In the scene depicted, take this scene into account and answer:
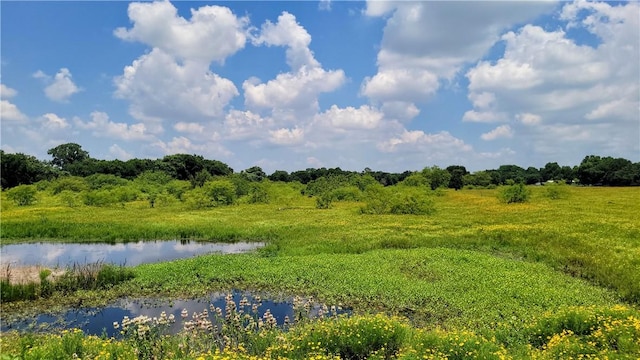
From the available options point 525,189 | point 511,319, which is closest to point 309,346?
point 511,319

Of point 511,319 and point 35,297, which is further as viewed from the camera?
point 35,297

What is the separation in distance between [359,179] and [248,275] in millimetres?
60709

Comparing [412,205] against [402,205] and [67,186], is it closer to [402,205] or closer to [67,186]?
[402,205]

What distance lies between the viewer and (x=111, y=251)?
28078mm

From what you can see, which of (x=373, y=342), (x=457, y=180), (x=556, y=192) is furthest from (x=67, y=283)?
(x=457, y=180)

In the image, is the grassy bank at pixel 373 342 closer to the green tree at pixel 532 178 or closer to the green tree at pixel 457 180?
the green tree at pixel 457 180

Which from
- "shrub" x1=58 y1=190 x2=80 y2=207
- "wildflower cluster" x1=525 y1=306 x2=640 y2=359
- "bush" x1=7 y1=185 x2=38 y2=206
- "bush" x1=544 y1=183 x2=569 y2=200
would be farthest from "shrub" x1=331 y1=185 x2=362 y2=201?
"wildflower cluster" x1=525 y1=306 x2=640 y2=359

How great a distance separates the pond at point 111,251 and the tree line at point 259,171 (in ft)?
154

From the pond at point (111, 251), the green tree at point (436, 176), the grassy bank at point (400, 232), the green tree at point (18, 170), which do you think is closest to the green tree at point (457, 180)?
the green tree at point (436, 176)

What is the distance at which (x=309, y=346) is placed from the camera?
1000 centimetres

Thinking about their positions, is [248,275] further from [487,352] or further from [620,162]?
[620,162]

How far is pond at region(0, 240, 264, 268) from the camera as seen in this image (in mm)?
24672

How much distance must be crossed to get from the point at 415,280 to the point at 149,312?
1032 centimetres

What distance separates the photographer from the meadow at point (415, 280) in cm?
996
